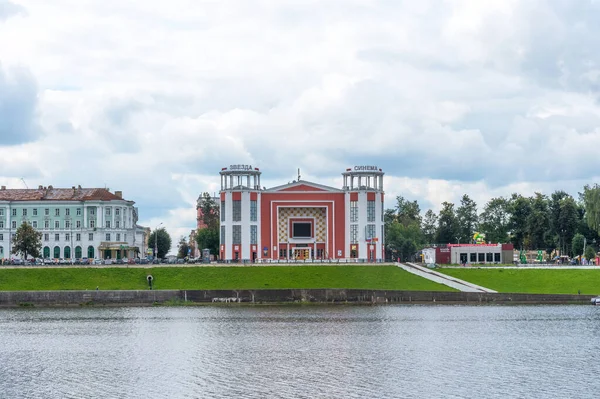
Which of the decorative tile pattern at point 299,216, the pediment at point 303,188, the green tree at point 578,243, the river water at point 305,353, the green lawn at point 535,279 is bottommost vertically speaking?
the river water at point 305,353

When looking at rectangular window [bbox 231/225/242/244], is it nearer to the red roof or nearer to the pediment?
the pediment

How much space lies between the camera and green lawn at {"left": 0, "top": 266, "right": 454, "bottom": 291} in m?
95.6

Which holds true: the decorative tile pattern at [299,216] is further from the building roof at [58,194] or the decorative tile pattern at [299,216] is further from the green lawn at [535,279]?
the building roof at [58,194]

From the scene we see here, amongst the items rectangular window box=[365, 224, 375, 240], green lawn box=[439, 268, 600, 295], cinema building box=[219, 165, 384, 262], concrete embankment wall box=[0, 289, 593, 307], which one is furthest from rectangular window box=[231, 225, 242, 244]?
concrete embankment wall box=[0, 289, 593, 307]

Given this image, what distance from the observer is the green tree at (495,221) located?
6683 inches

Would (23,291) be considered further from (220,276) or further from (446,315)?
(446,315)

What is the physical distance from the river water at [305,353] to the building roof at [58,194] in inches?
2575

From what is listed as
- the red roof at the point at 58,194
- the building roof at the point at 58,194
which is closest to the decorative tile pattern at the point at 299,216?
the building roof at the point at 58,194

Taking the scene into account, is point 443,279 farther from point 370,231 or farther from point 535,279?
point 370,231

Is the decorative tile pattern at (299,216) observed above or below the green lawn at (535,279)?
above

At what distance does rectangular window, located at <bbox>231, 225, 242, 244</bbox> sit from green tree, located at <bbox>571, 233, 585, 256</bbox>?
5024 centimetres

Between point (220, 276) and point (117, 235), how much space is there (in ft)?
159

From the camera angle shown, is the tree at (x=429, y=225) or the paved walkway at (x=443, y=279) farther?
the tree at (x=429, y=225)

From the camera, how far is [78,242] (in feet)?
470
